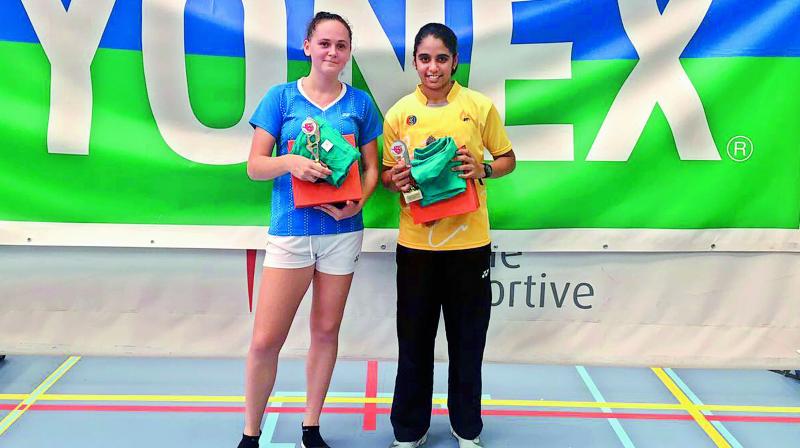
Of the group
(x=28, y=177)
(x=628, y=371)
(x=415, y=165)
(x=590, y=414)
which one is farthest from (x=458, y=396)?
(x=28, y=177)

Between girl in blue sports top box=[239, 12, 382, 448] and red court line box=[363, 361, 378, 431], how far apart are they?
19.9 inches

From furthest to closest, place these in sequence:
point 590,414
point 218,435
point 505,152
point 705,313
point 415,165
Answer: point 705,313 < point 590,414 < point 218,435 < point 505,152 < point 415,165

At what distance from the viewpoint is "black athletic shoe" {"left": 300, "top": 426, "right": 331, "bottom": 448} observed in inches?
107

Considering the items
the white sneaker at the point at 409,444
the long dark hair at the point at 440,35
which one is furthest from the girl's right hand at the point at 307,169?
the white sneaker at the point at 409,444

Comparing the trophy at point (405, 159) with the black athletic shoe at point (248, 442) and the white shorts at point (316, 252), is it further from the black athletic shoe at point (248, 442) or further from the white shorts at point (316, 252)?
the black athletic shoe at point (248, 442)

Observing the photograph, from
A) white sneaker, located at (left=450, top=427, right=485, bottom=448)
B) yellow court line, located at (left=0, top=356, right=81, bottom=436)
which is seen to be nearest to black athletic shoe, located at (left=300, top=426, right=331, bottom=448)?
white sneaker, located at (left=450, top=427, right=485, bottom=448)

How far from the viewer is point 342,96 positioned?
99.2 inches

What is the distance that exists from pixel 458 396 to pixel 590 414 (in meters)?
0.73

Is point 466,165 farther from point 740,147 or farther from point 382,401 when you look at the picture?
point 740,147

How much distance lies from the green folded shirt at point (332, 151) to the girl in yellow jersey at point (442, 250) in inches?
7.7

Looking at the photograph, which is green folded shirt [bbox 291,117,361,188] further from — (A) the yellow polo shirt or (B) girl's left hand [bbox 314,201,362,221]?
(A) the yellow polo shirt

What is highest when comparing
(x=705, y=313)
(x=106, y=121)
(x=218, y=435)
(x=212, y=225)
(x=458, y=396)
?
(x=106, y=121)

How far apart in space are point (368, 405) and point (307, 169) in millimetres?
1318

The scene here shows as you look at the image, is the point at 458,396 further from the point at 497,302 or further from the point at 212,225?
the point at 212,225
